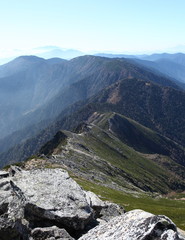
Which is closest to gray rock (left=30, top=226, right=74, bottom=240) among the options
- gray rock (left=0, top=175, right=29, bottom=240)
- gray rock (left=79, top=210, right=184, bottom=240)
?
gray rock (left=0, top=175, right=29, bottom=240)

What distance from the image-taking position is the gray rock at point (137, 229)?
47.8 ft

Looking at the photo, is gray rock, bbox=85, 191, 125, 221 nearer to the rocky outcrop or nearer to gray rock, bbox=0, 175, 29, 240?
the rocky outcrop

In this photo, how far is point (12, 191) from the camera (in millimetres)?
24062

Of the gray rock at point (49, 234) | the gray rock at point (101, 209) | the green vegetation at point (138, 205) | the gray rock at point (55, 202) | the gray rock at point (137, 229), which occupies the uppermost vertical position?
the gray rock at point (137, 229)

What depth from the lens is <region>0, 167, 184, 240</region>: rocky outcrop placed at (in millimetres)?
15492

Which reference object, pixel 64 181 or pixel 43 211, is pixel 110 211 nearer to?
pixel 64 181

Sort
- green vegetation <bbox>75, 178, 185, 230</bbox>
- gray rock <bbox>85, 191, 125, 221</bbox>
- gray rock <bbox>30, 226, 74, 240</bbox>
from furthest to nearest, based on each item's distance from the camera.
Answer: green vegetation <bbox>75, 178, 185, 230</bbox>
gray rock <bbox>85, 191, 125, 221</bbox>
gray rock <bbox>30, 226, 74, 240</bbox>

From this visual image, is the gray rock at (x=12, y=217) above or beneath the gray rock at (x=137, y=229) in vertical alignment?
beneath

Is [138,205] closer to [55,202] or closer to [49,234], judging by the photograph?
[55,202]

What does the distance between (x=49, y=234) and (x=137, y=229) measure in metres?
7.11

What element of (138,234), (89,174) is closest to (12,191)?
(138,234)

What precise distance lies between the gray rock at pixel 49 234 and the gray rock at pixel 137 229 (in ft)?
5.68

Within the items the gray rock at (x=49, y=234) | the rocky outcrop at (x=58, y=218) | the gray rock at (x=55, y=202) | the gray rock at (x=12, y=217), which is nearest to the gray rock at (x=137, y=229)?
the rocky outcrop at (x=58, y=218)

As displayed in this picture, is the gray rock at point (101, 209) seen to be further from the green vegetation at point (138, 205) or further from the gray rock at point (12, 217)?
the green vegetation at point (138, 205)
